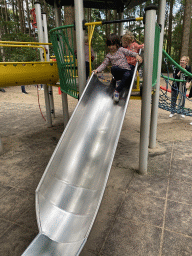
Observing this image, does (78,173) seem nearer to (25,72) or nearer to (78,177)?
(78,177)

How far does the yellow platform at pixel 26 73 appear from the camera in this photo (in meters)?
3.61

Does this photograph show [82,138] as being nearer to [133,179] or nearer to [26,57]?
[133,179]

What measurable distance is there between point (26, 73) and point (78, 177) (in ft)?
7.91

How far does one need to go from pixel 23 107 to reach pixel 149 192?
683 centimetres

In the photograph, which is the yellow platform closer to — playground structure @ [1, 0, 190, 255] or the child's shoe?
playground structure @ [1, 0, 190, 255]

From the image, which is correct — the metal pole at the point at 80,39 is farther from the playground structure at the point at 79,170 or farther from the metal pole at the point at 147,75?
the metal pole at the point at 147,75

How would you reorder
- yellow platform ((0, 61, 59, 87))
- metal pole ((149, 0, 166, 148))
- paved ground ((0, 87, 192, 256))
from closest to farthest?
paved ground ((0, 87, 192, 256))
metal pole ((149, 0, 166, 148))
yellow platform ((0, 61, 59, 87))

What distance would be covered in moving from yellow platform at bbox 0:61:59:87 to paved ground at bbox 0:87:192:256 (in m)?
1.43

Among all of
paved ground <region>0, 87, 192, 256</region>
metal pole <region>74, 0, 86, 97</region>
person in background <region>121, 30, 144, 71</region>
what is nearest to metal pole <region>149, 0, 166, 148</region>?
paved ground <region>0, 87, 192, 256</region>

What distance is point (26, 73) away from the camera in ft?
12.5

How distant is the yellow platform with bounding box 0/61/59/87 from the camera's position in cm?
361

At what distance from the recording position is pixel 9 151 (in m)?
4.22

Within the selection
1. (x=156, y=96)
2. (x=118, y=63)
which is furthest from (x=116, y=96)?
(x=156, y=96)

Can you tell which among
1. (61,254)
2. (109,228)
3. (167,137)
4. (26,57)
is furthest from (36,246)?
(26,57)
